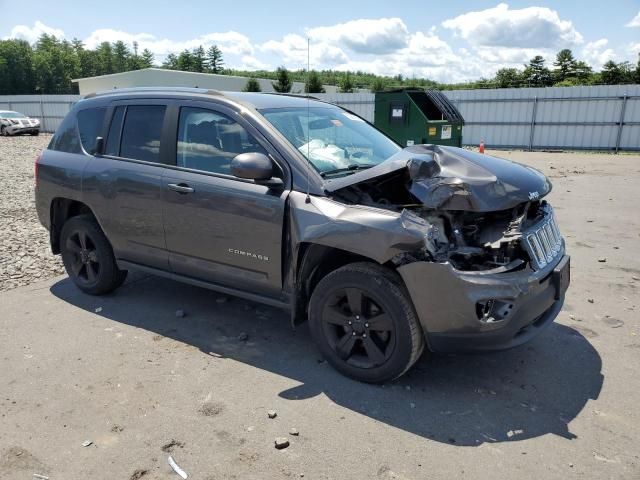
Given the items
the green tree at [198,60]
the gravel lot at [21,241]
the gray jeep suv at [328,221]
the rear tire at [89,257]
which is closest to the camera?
the gray jeep suv at [328,221]

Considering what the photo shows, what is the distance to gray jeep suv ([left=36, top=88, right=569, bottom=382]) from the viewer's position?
3260 millimetres

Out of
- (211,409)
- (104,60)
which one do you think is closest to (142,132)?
(211,409)

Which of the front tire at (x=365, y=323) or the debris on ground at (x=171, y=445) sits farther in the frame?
the front tire at (x=365, y=323)

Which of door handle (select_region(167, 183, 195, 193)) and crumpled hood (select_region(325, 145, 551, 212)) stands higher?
crumpled hood (select_region(325, 145, 551, 212))

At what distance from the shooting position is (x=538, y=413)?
3.27 meters

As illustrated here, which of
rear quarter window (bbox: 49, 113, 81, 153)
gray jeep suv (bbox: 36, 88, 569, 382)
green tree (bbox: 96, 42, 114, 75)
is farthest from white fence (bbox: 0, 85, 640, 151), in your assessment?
green tree (bbox: 96, 42, 114, 75)

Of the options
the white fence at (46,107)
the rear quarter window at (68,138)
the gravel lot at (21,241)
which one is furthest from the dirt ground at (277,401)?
the white fence at (46,107)

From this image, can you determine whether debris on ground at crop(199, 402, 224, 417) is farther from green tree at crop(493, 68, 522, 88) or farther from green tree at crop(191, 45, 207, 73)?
green tree at crop(191, 45, 207, 73)

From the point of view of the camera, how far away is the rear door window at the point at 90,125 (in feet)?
16.3

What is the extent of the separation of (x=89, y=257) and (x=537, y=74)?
55364 millimetres

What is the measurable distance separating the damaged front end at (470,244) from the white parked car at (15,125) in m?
30.0

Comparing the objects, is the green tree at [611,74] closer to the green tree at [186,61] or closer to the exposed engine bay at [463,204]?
the exposed engine bay at [463,204]

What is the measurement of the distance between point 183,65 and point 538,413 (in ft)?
308

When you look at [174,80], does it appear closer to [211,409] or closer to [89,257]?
[89,257]
